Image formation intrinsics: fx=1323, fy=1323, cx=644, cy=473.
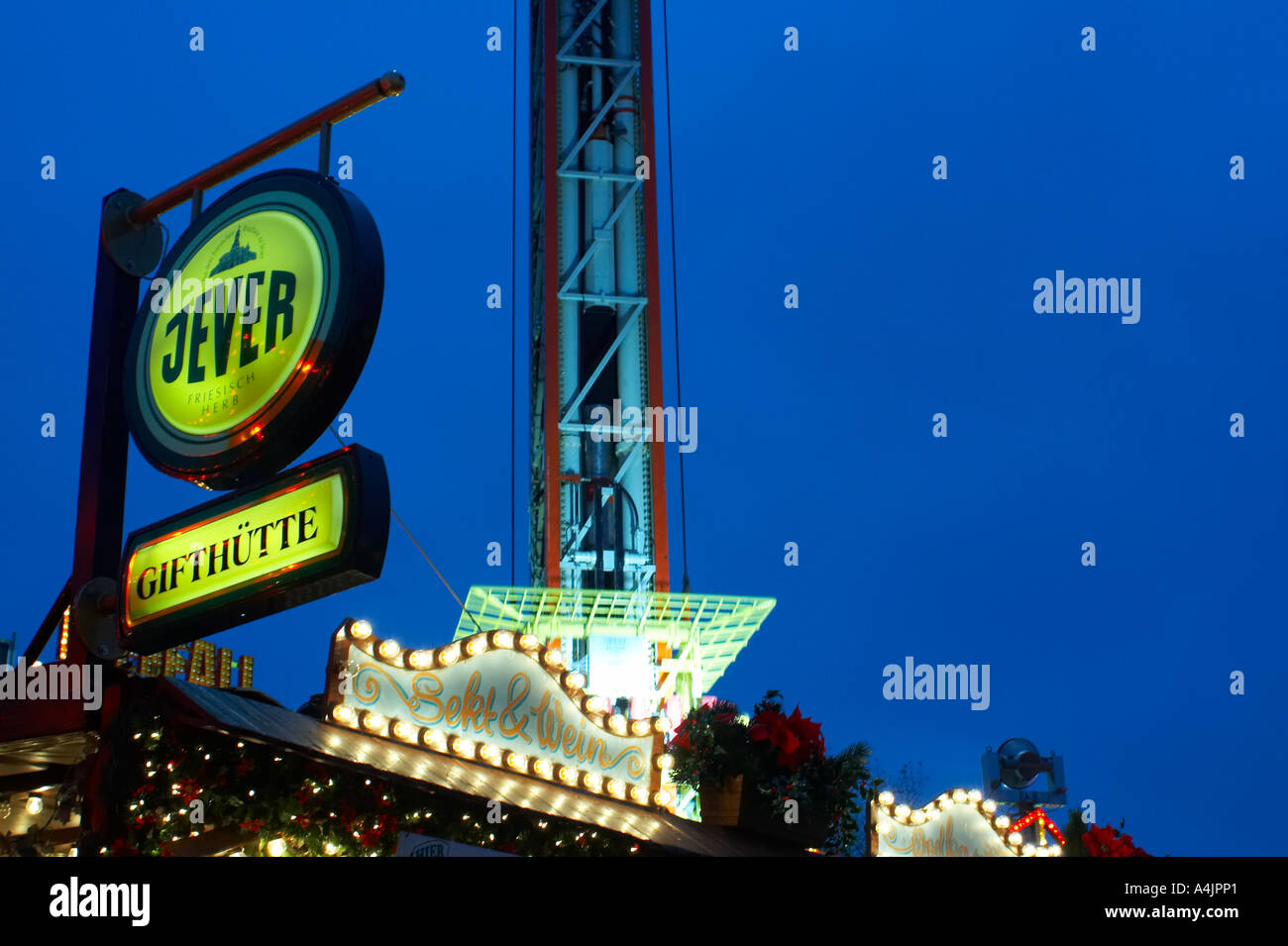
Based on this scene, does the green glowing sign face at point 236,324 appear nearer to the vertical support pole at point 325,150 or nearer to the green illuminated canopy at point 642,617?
the vertical support pole at point 325,150

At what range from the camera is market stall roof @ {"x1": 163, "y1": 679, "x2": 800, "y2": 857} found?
23.5 ft

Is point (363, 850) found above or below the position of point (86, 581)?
below

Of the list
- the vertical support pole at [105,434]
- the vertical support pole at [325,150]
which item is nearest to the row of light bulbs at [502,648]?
the vertical support pole at [105,434]

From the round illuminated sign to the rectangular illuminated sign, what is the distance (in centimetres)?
25

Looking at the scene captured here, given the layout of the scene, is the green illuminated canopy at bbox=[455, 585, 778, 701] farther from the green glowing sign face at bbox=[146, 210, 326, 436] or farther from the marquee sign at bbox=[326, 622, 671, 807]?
the green glowing sign face at bbox=[146, 210, 326, 436]

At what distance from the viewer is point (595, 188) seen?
28.3m

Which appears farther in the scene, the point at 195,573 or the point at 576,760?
the point at 576,760

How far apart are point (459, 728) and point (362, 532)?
282 centimetres

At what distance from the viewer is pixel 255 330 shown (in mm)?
7188

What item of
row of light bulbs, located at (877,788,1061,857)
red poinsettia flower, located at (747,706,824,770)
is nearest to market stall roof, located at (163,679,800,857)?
red poinsettia flower, located at (747,706,824,770)

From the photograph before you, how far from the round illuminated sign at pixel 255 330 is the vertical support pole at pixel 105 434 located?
59cm

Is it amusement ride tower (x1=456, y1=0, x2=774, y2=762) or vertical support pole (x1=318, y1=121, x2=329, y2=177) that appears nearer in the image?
vertical support pole (x1=318, y1=121, x2=329, y2=177)
